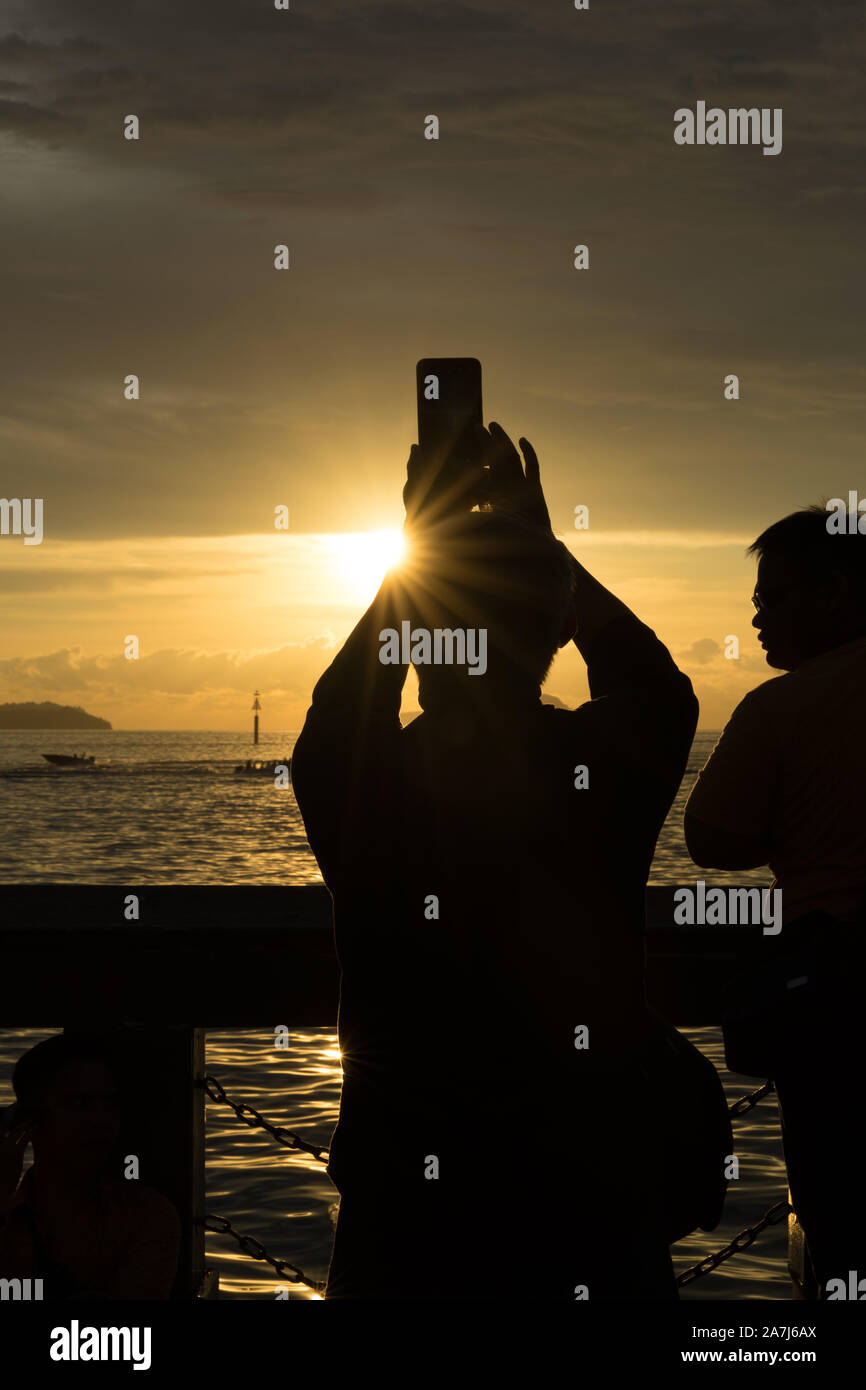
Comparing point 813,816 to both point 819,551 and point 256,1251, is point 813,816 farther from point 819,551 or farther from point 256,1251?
point 256,1251

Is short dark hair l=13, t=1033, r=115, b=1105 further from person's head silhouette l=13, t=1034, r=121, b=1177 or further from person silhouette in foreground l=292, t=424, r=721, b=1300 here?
person silhouette in foreground l=292, t=424, r=721, b=1300

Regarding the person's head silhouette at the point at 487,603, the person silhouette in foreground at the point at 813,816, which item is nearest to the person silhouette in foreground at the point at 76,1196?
the person silhouette in foreground at the point at 813,816

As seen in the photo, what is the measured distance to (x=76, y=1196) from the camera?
2.88 m

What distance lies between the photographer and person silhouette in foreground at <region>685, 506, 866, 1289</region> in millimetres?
2469

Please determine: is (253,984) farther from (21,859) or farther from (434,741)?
(21,859)

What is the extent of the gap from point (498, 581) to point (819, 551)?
128 cm

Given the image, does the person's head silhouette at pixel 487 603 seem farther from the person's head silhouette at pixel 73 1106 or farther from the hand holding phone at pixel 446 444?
the person's head silhouette at pixel 73 1106

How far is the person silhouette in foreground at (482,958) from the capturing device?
5.77 feet

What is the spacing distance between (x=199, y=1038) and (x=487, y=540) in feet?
5.84

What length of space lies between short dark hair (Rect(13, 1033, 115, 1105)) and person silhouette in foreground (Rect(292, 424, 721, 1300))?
133 cm

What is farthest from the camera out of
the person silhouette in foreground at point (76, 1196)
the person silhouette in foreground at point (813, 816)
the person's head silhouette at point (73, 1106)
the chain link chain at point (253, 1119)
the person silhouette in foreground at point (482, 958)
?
the chain link chain at point (253, 1119)

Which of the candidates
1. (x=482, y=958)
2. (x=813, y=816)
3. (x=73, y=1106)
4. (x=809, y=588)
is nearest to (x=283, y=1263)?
(x=73, y=1106)

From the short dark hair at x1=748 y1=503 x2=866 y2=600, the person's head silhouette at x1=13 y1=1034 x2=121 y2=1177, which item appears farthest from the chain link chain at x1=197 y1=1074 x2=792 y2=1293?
the short dark hair at x1=748 y1=503 x2=866 y2=600
